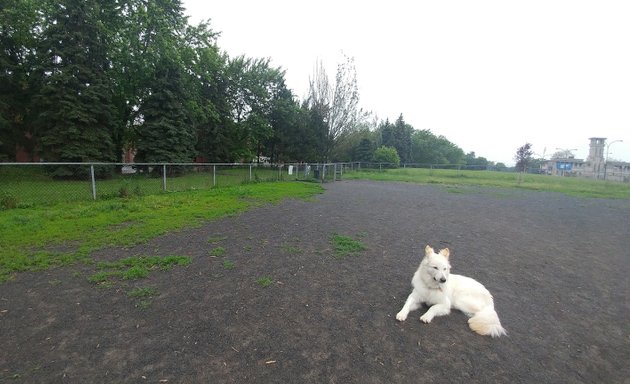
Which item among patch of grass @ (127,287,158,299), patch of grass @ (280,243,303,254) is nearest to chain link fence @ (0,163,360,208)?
patch of grass @ (127,287,158,299)

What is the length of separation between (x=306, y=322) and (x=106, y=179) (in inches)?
605

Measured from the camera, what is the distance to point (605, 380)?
2555 millimetres

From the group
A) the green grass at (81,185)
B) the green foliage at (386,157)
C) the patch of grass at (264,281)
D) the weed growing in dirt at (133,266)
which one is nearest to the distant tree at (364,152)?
the green foliage at (386,157)

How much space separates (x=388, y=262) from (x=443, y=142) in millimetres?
85253

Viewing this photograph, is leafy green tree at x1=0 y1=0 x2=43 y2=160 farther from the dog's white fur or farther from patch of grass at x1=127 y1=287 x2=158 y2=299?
the dog's white fur

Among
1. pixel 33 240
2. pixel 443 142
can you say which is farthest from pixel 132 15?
pixel 443 142

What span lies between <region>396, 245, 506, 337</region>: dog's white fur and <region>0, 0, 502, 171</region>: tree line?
19.2 metres

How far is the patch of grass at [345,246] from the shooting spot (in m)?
5.54

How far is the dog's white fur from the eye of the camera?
3301 mm

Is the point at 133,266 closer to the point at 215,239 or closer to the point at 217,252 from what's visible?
the point at 217,252

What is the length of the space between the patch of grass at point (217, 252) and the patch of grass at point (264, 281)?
1326 mm

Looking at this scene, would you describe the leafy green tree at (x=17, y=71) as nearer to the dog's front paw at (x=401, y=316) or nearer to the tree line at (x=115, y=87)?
the tree line at (x=115, y=87)

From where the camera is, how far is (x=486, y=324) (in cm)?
315

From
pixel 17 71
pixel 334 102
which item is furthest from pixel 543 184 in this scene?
→ pixel 17 71
